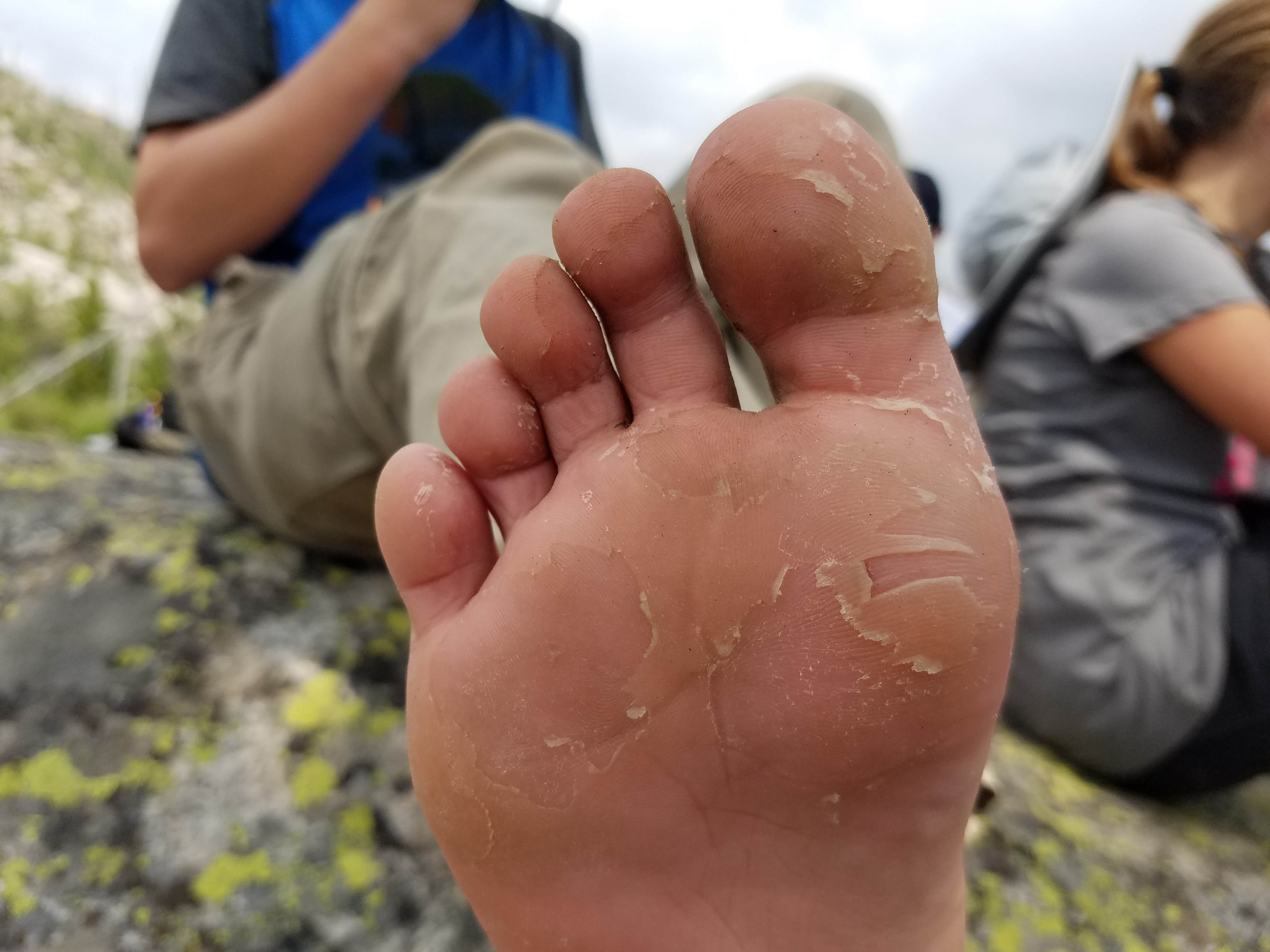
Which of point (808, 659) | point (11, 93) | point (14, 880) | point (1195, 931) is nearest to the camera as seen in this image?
point (808, 659)

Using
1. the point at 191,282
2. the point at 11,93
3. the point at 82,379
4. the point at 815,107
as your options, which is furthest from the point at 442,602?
the point at 11,93

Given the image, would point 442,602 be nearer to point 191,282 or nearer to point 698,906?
point 698,906

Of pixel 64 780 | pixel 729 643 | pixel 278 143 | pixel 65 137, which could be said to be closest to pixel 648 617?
pixel 729 643

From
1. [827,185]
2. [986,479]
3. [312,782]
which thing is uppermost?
[827,185]

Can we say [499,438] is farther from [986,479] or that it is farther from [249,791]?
[249,791]

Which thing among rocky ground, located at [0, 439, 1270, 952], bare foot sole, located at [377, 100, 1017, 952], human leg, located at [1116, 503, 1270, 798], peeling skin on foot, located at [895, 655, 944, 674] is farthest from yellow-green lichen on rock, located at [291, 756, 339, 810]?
human leg, located at [1116, 503, 1270, 798]
